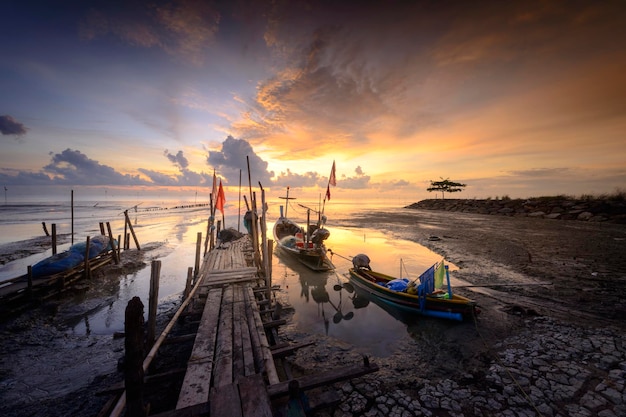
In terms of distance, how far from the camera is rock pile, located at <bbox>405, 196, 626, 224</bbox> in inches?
1256

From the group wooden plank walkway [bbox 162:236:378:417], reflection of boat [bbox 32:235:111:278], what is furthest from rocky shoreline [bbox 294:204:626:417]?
reflection of boat [bbox 32:235:111:278]

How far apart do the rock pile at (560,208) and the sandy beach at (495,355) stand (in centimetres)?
2940

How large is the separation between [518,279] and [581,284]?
235cm

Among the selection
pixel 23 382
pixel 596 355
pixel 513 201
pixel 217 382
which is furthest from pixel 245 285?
pixel 513 201

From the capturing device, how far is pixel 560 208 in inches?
1490

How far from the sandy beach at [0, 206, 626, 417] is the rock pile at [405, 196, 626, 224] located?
96.5ft

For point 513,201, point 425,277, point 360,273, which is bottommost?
point 360,273

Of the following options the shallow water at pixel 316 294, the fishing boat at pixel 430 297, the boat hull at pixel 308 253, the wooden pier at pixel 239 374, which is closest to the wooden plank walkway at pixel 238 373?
the wooden pier at pixel 239 374

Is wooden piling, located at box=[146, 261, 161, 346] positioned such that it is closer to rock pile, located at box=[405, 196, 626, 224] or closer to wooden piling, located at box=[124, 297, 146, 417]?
wooden piling, located at box=[124, 297, 146, 417]

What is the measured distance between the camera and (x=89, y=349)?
310 inches

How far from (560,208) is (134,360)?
55.3m

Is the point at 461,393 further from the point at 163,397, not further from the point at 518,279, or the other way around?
the point at 518,279

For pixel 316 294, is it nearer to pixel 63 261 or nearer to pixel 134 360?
pixel 134 360

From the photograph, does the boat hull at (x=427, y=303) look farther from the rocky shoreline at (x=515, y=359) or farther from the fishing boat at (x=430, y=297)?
the rocky shoreline at (x=515, y=359)
